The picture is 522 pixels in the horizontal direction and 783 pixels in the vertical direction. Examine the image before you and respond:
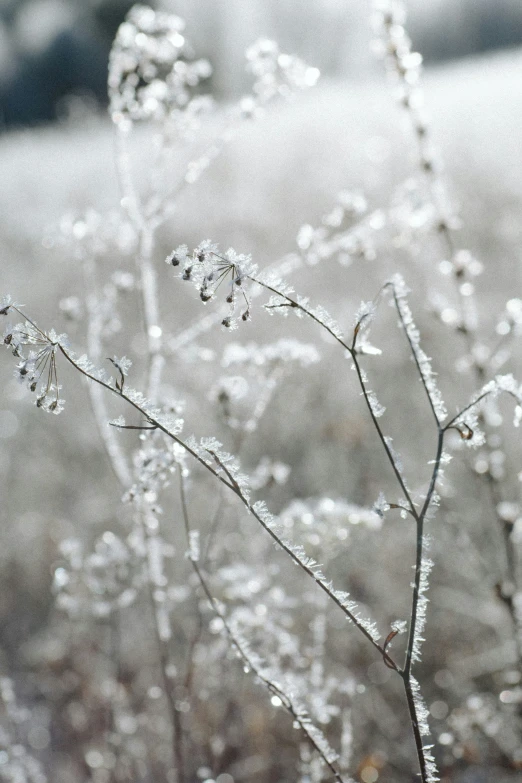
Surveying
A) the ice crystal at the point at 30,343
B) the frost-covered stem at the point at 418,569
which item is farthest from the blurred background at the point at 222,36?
the frost-covered stem at the point at 418,569

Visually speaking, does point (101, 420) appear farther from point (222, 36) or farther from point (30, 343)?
point (222, 36)

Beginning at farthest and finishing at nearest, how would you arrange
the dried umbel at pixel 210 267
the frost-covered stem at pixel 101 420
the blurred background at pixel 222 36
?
1. the blurred background at pixel 222 36
2. the frost-covered stem at pixel 101 420
3. the dried umbel at pixel 210 267

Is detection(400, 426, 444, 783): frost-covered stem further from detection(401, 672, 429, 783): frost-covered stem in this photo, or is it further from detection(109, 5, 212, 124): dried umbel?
detection(109, 5, 212, 124): dried umbel

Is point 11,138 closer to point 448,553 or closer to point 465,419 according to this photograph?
point 448,553

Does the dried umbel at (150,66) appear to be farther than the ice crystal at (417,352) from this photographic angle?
Yes

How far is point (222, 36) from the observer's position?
827 inches

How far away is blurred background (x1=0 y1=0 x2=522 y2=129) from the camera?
716 inches

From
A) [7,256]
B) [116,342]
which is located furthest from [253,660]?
[7,256]

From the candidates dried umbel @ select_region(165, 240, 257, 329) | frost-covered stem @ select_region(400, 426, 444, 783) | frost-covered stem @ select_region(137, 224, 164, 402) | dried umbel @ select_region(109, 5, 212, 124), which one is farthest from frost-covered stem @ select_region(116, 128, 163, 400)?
frost-covered stem @ select_region(400, 426, 444, 783)

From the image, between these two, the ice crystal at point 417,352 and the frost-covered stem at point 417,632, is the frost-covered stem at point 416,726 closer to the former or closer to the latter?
the frost-covered stem at point 417,632

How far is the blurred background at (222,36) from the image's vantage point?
59.7 ft

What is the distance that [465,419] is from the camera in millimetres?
1205

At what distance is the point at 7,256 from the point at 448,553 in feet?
22.8

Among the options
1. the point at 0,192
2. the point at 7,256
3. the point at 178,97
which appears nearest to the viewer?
the point at 178,97
